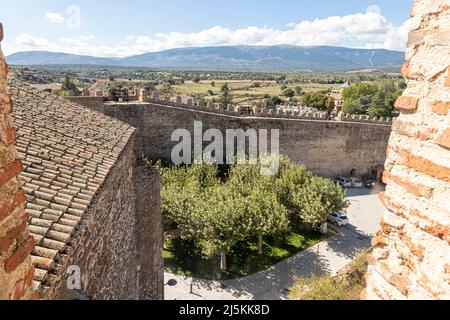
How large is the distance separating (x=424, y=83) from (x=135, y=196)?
267 inches

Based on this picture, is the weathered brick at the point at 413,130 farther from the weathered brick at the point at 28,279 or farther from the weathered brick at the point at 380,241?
the weathered brick at the point at 28,279

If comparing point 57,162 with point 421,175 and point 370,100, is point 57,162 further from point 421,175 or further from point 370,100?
point 370,100

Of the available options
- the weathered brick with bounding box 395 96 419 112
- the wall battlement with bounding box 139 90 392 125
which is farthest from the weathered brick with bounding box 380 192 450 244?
the wall battlement with bounding box 139 90 392 125

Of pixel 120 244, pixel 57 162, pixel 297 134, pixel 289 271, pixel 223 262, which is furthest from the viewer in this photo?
pixel 297 134

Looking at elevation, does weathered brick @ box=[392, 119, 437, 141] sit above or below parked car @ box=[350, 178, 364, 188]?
above

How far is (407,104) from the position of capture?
2.44 meters

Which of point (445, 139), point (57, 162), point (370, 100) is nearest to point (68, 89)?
point (370, 100)

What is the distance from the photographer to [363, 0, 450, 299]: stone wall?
7.17ft

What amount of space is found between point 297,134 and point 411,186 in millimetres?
22559

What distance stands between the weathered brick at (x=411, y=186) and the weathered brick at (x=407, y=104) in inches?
19.4

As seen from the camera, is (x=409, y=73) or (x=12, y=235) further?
(x=409, y=73)

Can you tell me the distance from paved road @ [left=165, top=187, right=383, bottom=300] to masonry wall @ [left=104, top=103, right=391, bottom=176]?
583 centimetres

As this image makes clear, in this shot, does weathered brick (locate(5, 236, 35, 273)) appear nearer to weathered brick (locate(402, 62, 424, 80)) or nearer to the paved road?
weathered brick (locate(402, 62, 424, 80))
